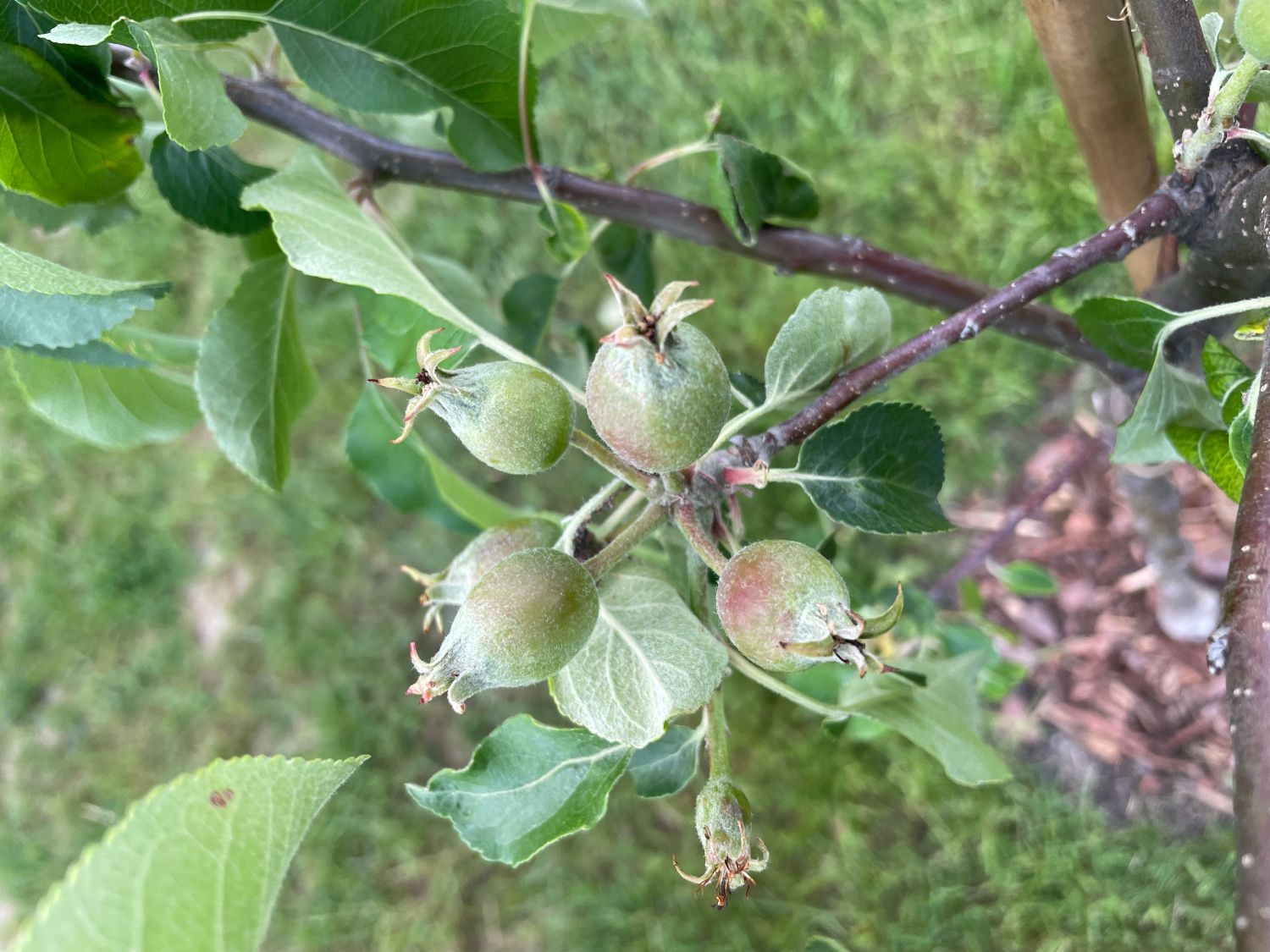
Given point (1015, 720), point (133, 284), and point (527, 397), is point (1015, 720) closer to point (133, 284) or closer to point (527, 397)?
point (527, 397)

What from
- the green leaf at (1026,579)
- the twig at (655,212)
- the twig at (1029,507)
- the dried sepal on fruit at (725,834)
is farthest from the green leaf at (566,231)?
the green leaf at (1026,579)

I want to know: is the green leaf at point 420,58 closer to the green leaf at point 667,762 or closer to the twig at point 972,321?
the twig at point 972,321

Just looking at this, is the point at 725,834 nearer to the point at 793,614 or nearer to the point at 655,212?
the point at 793,614

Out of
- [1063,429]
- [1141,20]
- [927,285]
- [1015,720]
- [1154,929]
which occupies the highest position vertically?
[1141,20]

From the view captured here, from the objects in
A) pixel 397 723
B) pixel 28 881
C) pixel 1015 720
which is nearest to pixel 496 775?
pixel 1015 720

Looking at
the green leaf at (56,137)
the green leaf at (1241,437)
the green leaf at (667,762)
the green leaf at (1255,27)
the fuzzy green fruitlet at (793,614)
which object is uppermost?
the green leaf at (56,137)

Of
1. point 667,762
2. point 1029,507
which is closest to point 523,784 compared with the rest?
point 667,762
